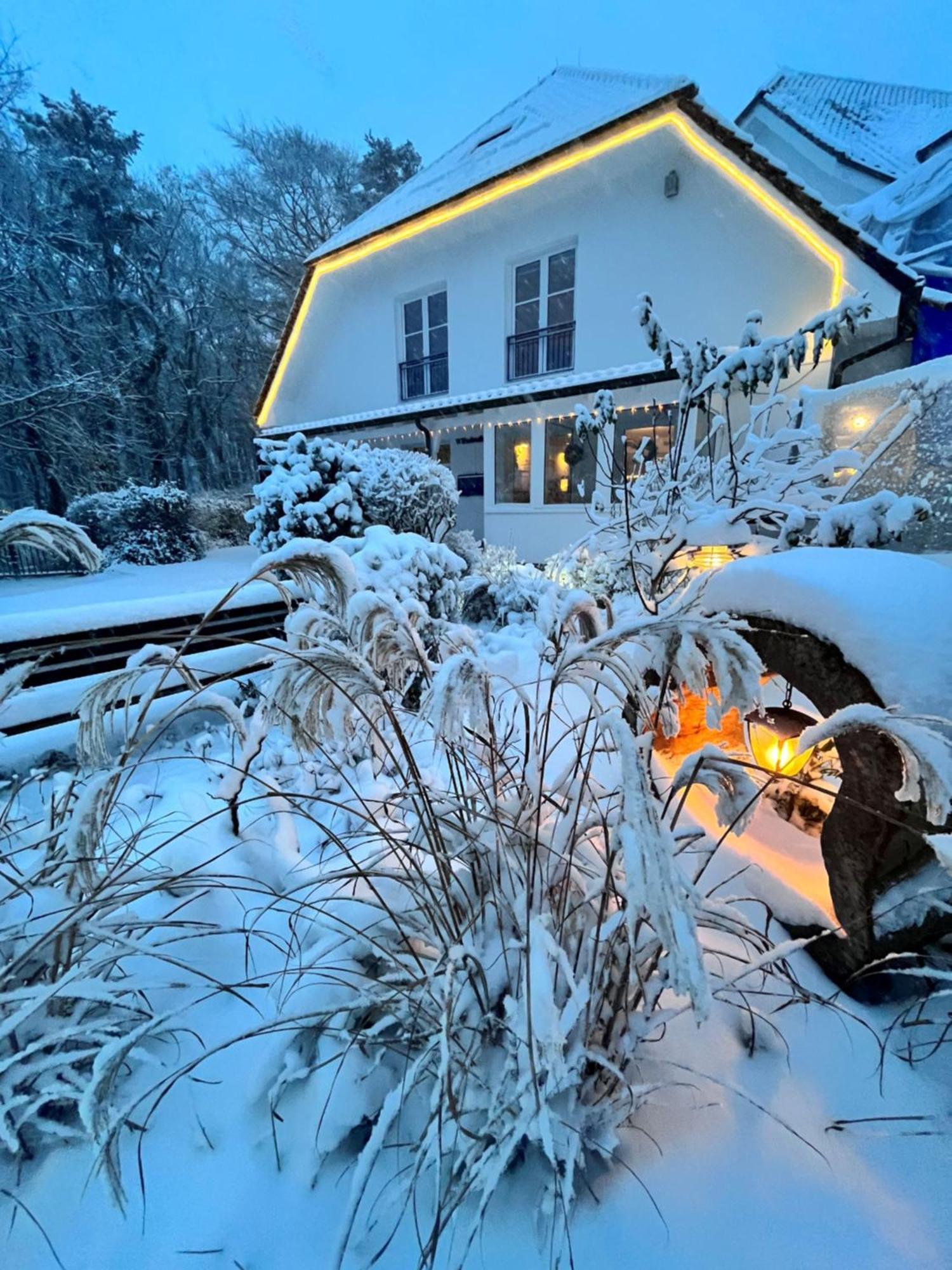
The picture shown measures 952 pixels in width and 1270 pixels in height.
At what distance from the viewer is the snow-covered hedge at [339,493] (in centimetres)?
498

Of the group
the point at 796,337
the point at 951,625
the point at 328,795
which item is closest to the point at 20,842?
the point at 328,795

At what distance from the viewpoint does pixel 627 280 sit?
764cm

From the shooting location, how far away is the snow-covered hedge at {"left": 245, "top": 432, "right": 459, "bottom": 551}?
196 inches

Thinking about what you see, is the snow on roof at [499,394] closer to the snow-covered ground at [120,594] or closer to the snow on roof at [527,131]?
the snow on roof at [527,131]

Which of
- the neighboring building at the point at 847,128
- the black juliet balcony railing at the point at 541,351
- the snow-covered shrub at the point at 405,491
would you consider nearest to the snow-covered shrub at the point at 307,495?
the snow-covered shrub at the point at 405,491

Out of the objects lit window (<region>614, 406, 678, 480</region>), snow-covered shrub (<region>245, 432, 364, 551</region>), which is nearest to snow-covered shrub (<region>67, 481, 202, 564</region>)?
snow-covered shrub (<region>245, 432, 364, 551</region>)

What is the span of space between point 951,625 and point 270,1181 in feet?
5.62

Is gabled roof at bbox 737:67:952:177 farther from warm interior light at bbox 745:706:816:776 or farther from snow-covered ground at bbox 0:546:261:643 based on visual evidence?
snow-covered ground at bbox 0:546:261:643

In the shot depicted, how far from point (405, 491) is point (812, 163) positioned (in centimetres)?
1154

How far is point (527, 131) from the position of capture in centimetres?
871

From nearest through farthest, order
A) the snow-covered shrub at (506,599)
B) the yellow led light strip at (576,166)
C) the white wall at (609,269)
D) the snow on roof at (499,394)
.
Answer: the snow-covered shrub at (506,599), the yellow led light strip at (576,166), the white wall at (609,269), the snow on roof at (499,394)

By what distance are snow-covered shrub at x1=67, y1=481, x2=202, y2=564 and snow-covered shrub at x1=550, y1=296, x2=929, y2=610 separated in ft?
29.7

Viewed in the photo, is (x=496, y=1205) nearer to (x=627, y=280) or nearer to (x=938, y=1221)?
(x=938, y=1221)

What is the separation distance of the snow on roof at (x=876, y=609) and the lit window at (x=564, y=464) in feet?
24.1
